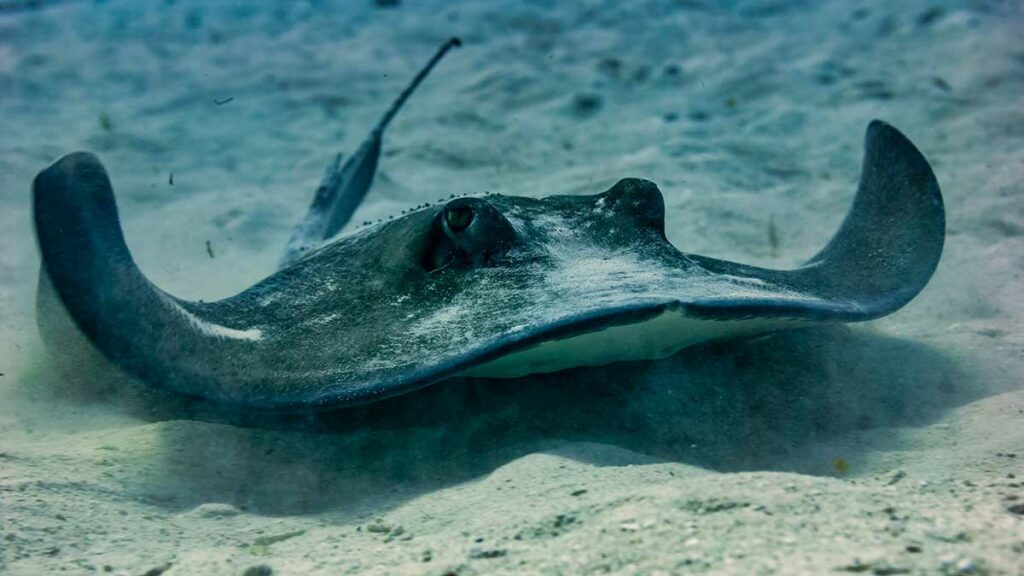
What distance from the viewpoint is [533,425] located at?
9.14ft

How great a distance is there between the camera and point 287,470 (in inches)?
106

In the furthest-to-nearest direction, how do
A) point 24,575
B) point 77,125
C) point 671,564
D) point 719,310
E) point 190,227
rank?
point 77,125 < point 190,227 < point 719,310 < point 24,575 < point 671,564

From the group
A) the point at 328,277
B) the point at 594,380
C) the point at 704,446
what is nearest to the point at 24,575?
the point at 328,277

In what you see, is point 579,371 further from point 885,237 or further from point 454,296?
point 885,237

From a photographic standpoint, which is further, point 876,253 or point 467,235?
point 876,253

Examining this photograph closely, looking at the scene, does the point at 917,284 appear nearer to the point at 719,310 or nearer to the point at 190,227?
the point at 719,310

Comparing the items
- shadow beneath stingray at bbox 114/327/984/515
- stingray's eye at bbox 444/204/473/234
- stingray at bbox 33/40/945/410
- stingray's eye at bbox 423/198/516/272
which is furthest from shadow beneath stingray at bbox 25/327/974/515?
stingray's eye at bbox 444/204/473/234

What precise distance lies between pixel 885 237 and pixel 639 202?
3.80ft

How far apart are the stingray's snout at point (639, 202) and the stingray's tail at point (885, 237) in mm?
602

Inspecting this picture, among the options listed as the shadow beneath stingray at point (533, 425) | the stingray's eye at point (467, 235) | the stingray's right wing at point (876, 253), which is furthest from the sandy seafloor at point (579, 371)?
the stingray's eye at point (467, 235)

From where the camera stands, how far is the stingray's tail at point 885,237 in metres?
3.09

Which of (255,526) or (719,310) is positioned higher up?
(719,310)

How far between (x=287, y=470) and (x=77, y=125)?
674 centimetres

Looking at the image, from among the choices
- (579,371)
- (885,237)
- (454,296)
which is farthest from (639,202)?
(885,237)
